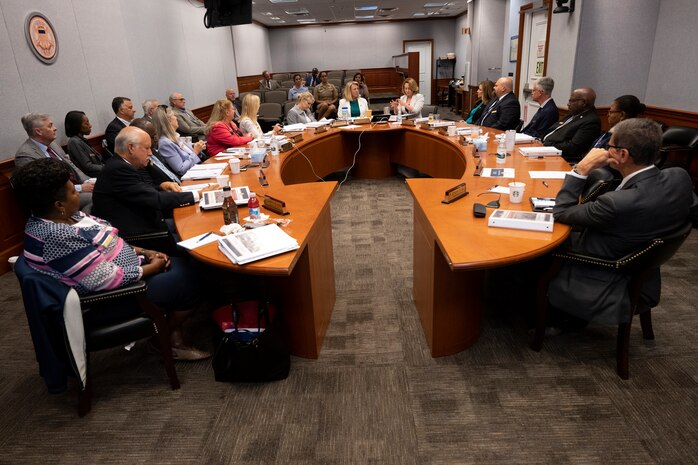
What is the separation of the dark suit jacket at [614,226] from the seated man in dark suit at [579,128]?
2.07 meters

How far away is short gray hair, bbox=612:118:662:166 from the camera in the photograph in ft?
6.06

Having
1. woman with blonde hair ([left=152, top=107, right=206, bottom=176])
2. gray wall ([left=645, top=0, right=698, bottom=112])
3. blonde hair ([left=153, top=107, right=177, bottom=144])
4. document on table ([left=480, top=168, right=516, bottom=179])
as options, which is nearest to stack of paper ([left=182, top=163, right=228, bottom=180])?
woman with blonde hair ([left=152, top=107, right=206, bottom=176])

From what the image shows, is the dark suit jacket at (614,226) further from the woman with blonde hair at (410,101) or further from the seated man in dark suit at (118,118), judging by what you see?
the seated man in dark suit at (118,118)

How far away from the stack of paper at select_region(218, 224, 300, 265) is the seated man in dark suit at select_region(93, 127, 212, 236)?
80 cm

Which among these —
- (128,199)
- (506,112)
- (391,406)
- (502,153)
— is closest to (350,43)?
(506,112)

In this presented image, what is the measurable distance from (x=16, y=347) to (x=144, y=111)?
3871 mm

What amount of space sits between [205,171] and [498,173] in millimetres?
2283

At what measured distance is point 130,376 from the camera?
7.51ft

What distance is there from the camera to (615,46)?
5.27 meters

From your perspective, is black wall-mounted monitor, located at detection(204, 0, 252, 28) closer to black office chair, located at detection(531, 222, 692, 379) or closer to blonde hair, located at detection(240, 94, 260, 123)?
blonde hair, located at detection(240, 94, 260, 123)

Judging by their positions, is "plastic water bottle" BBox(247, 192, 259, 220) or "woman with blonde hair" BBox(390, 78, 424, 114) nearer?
"plastic water bottle" BBox(247, 192, 259, 220)

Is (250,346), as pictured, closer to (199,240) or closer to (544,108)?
(199,240)

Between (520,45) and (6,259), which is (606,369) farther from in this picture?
(520,45)

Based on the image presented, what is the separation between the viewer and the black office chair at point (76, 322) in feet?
5.64
